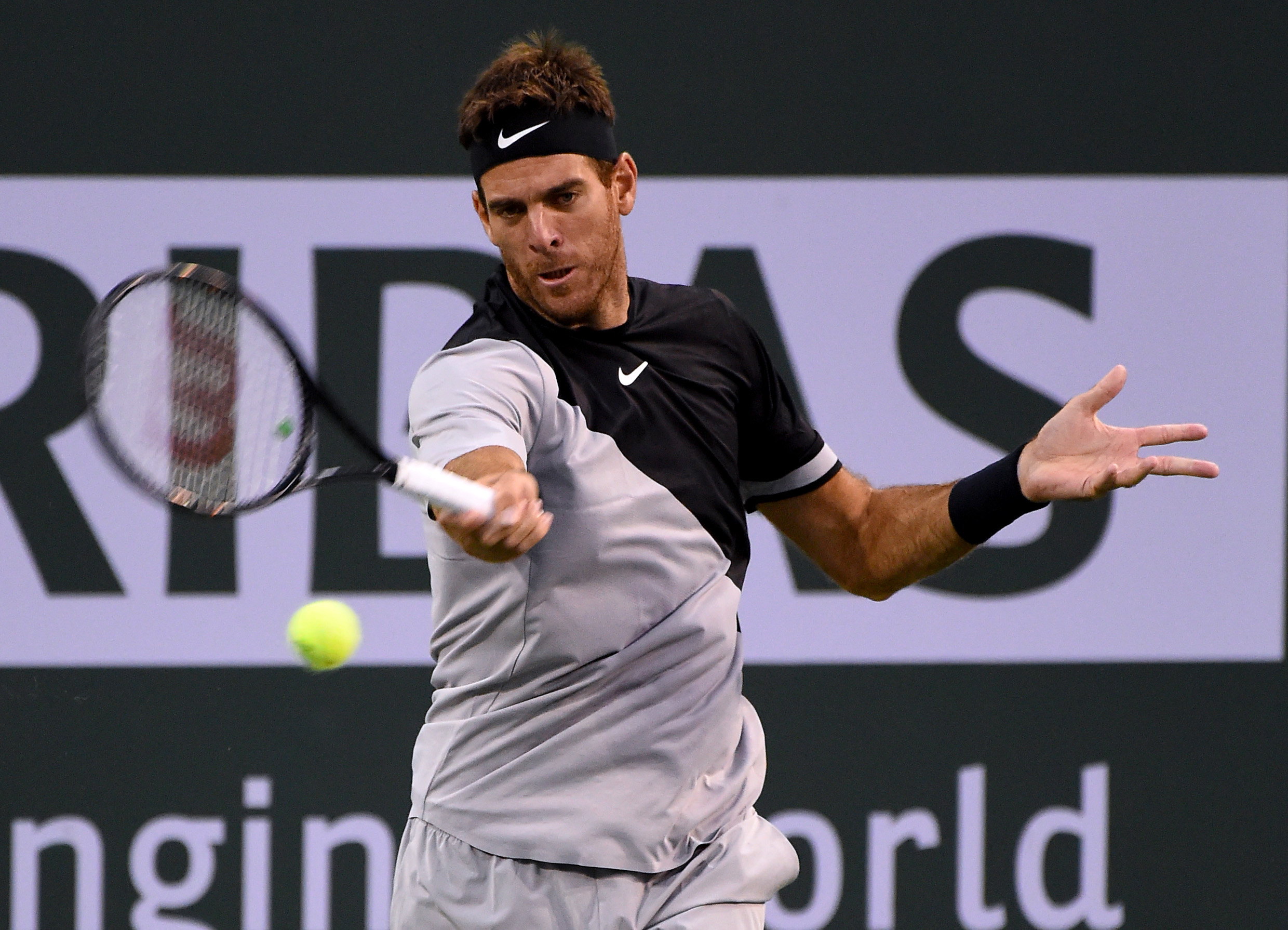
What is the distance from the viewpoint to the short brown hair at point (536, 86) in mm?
2037

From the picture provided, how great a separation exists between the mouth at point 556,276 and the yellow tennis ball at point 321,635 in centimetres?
87

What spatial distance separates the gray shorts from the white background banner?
4.76 feet

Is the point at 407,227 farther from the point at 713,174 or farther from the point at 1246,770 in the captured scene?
the point at 1246,770

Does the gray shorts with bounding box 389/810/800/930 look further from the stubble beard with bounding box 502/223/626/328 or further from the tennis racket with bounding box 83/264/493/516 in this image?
the stubble beard with bounding box 502/223/626/328

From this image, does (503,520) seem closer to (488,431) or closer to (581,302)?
(488,431)

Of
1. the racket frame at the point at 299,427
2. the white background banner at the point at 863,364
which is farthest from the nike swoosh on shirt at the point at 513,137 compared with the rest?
the white background banner at the point at 863,364

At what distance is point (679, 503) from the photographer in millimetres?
1988

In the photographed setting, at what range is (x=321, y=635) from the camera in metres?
2.57

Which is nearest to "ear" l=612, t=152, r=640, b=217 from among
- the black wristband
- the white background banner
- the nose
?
the nose

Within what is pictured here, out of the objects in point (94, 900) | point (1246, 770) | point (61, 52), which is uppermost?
point (61, 52)

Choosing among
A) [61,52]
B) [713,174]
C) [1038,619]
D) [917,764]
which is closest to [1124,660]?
[1038,619]

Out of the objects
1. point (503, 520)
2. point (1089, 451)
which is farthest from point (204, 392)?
point (1089, 451)

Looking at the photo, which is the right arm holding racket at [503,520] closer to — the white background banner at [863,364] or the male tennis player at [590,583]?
the male tennis player at [590,583]

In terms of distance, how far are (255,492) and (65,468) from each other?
181cm
